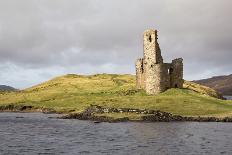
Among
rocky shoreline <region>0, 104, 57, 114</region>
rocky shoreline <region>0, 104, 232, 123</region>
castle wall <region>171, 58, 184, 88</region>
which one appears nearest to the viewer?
rocky shoreline <region>0, 104, 232, 123</region>

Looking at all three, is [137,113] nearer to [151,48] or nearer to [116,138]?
[116,138]

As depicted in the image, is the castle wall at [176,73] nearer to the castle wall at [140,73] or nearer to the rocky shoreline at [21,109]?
the castle wall at [140,73]

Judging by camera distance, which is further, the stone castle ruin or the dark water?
the stone castle ruin

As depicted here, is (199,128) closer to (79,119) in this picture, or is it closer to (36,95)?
(79,119)

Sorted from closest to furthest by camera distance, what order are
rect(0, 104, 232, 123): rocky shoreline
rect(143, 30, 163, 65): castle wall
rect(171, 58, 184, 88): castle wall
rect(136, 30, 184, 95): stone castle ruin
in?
rect(0, 104, 232, 123): rocky shoreline
rect(136, 30, 184, 95): stone castle ruin
rect(143, 30, 163, 65): castle wall
rect(171, 58, 184, 88): castle wall

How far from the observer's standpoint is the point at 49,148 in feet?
162

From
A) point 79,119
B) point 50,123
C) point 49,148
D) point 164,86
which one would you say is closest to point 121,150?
point 49,148

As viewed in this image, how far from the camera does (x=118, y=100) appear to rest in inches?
4040

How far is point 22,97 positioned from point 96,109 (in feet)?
149

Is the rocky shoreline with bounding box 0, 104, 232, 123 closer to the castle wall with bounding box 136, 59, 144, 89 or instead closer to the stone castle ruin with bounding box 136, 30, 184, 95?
the stone castle ruin with bounding box 136, 30, 184, 95

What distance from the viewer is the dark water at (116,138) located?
47.8 m

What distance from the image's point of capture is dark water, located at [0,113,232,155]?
1881 inches

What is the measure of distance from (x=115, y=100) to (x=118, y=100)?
97 centimetres

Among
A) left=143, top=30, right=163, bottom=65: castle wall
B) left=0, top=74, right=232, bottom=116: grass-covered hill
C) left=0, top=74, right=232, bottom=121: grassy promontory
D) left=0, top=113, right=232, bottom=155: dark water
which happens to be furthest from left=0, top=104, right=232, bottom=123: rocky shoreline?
left=143, top=30, right=163, bottom=65: castle wall
